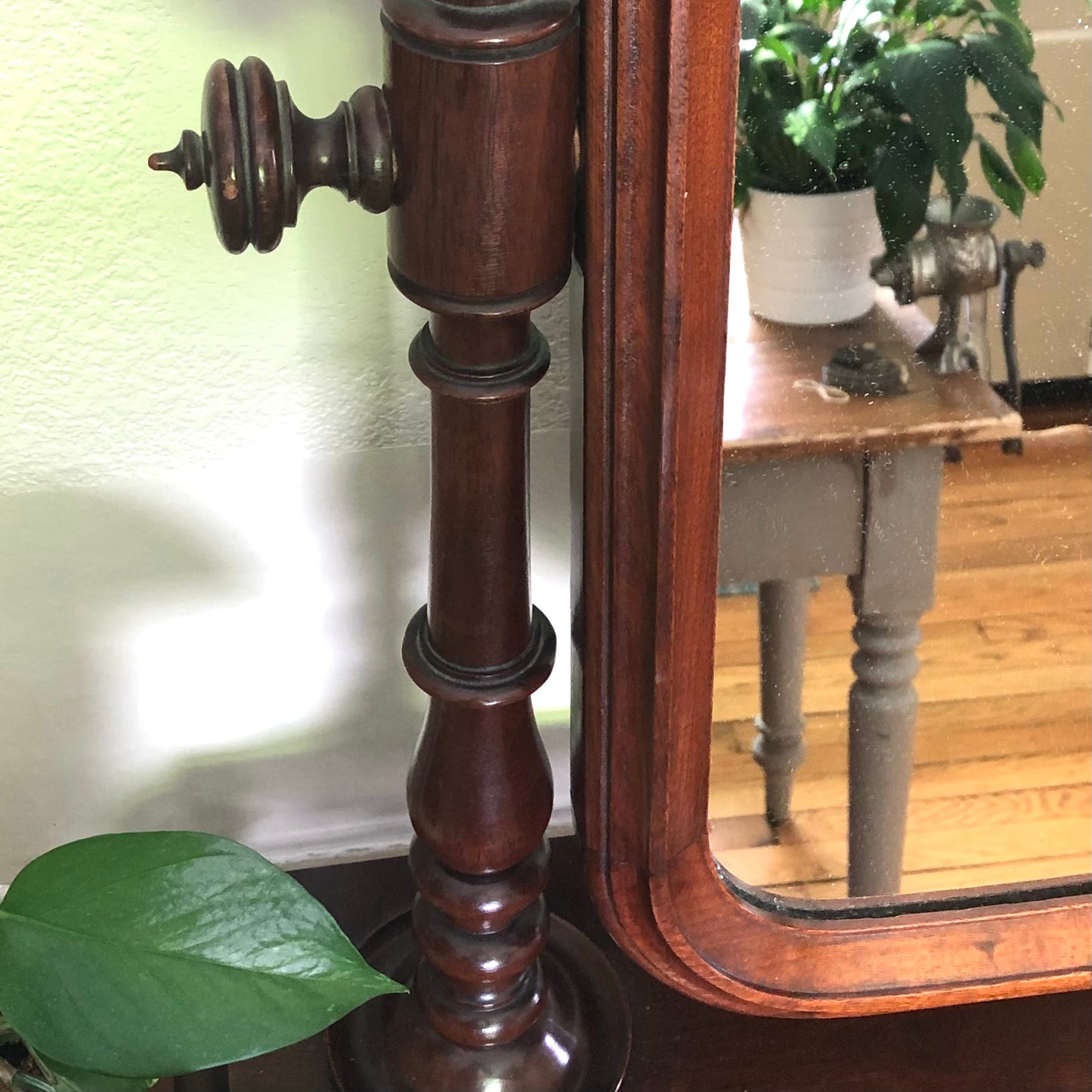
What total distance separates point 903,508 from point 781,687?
10 cm

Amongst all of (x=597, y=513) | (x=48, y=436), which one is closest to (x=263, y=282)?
(x=48, y=436)

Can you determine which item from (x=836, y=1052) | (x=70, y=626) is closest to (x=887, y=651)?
(x=836, y=1052)

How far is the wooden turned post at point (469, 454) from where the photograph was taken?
43 centimetres

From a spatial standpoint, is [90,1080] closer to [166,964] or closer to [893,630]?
[166,964]

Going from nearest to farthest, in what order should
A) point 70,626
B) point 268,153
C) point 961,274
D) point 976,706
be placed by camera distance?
point 268,153
point 961,274
point 976,706
point 70,626

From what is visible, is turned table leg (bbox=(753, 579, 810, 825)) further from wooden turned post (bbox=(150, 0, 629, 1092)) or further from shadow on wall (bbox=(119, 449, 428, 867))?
shadow on wall (bbox=(119, 449, 428, 867))

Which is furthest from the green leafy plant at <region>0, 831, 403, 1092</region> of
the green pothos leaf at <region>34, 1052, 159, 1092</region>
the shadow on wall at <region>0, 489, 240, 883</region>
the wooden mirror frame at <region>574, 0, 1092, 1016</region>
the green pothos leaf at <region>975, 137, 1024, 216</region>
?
the green pothos leaf at <region>975, 137, 1024, 216</region>

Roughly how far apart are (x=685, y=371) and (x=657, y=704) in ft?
0.50

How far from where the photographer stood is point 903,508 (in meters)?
0.58

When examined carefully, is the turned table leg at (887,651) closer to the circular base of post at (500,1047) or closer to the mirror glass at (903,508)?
the mirror glass at (903,508)

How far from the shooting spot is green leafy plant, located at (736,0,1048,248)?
0.48 metres

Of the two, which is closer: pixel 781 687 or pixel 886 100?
pixel 886 100

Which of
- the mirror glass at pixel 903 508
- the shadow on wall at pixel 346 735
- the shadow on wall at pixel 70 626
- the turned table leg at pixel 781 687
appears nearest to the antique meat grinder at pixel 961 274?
the mirror glass at pixel 903 508

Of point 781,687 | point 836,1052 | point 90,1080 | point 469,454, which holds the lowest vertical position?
point 836,1052
